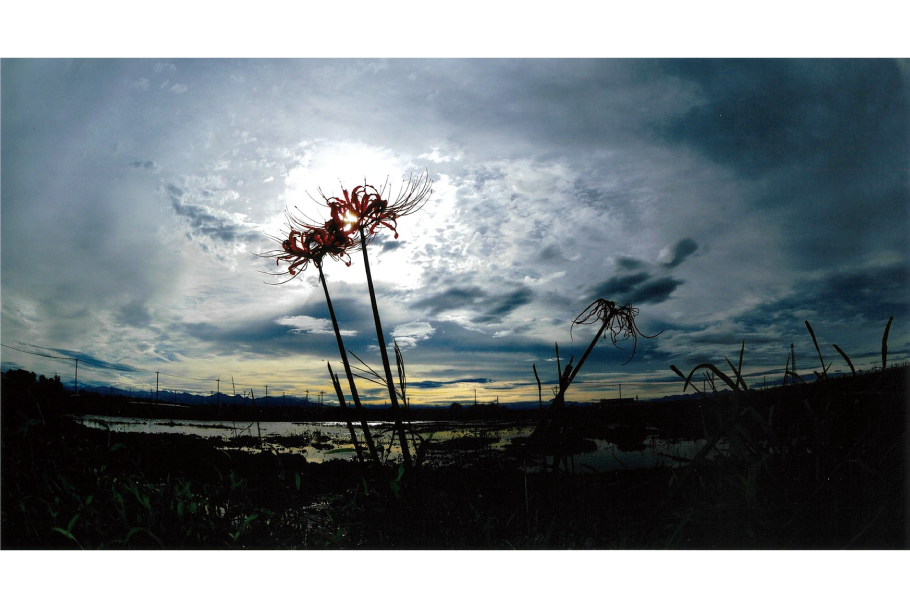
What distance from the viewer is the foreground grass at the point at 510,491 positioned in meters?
1.20

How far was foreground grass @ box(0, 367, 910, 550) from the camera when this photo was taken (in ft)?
3.94

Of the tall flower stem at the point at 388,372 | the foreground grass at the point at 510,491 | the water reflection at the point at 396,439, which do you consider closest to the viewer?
the foreground grass at the point at 510,491

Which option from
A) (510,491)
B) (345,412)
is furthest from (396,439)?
(510,491)

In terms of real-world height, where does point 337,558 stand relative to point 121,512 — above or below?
above

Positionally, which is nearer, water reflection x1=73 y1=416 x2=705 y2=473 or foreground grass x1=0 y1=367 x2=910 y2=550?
foreground grass x1=0 y1=367 x2=910 y2=550

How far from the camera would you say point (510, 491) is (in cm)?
177

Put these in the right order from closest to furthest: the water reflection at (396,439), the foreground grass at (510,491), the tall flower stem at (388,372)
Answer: the foreground grass at (510,491) → the tall flower stem at (388,372) → the water reflection at (396,439)

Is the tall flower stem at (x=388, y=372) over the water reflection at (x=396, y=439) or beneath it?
over

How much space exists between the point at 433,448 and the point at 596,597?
0.83m

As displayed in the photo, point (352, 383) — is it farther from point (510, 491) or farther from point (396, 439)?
point (510, 491)

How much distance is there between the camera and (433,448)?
169 centimetres
